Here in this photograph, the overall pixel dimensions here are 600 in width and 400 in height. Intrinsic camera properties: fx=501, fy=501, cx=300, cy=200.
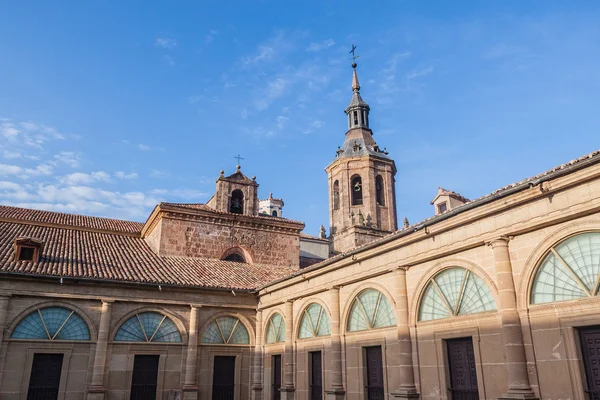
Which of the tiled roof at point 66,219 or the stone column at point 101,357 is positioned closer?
the stone column at point 101,357

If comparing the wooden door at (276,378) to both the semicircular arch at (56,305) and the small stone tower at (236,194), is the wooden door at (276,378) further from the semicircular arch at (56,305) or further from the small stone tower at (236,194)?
the small stone tower at (236,194)

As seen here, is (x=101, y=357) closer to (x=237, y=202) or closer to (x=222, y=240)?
(x=222, y=240)

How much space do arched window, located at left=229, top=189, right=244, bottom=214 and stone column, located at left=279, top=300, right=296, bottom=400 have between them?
386 inches

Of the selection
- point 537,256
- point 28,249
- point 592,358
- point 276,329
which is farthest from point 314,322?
point 28,249

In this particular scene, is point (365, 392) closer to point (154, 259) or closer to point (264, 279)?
point (264, 279)

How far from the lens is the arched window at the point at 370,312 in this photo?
45.4 feet

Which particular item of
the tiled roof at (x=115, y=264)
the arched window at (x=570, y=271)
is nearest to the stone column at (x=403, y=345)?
the arched window at (x=570, y=271)

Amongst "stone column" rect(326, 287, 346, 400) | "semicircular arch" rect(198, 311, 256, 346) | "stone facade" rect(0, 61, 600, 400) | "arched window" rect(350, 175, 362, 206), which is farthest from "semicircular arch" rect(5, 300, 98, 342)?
"arched window" rect(350, 175, 362, 206)

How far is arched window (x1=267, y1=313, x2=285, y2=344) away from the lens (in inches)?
758

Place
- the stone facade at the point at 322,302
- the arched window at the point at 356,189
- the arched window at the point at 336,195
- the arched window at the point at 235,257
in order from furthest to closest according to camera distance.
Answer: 1. the arched window at the point at 336,195
2. the arched window at the point at 356,189
3. the arched window at the point at 235,257
4. the stone facade at the point at 322,302

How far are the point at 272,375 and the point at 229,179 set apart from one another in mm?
11606

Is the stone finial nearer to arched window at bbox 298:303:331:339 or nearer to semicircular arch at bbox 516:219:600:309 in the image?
arched window at bbox 298:303:331:339

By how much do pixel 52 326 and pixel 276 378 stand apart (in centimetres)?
830

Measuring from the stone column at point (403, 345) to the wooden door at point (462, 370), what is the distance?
3.58 ft
